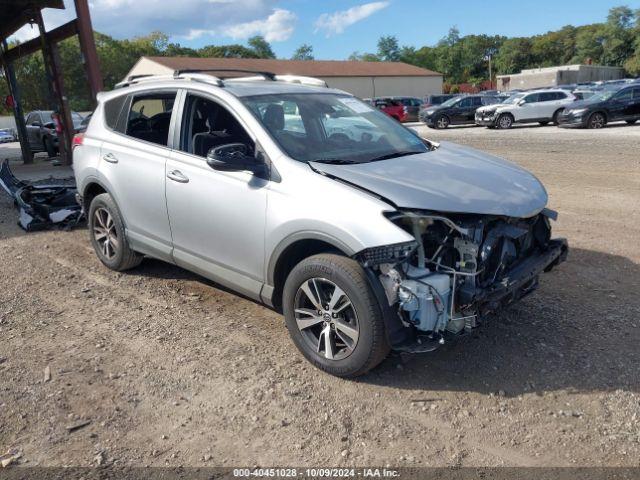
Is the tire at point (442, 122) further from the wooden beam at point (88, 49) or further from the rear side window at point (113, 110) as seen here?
the rear side window at point (113, 110)

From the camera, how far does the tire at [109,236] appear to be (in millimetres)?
5293

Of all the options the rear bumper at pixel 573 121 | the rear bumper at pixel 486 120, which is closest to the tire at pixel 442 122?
the rear bumper at pixel 486 120

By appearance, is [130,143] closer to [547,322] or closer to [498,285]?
[498,285]

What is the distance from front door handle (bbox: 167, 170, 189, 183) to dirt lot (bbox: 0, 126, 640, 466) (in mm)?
1132

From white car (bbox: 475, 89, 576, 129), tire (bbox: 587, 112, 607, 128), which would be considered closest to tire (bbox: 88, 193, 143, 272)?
tire (bbox: 587, 112, 607, 128)

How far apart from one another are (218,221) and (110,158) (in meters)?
1.78

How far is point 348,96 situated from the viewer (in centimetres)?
504

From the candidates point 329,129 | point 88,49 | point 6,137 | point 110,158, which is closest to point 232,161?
point 329,129

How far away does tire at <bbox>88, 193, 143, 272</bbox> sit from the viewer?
5.29 meters

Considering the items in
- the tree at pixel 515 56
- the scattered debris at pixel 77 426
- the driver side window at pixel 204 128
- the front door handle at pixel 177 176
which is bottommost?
the scattered debris at pixel 77 426

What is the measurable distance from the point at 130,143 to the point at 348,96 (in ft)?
6.71

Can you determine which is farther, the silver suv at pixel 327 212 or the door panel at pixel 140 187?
the door panel at pixel 140 187

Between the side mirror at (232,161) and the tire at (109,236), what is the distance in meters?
1.88

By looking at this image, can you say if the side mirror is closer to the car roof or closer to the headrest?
the headrest
